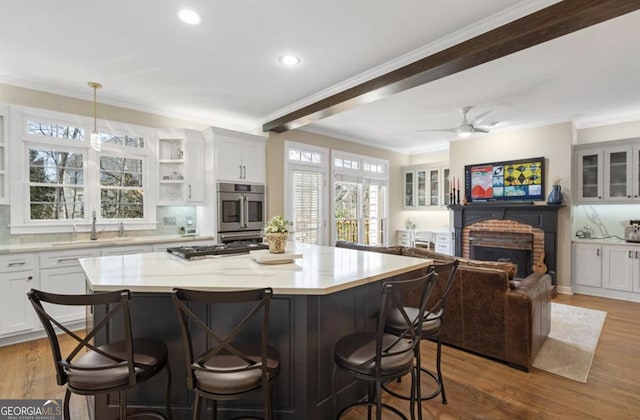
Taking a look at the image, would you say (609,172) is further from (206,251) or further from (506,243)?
(206,251)

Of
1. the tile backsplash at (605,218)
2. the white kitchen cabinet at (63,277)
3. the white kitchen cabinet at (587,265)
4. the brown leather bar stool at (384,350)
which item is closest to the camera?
the brown leather bar stool at (384,350)

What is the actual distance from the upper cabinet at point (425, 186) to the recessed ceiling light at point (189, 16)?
6.25 m

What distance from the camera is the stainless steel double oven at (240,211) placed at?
472 cm

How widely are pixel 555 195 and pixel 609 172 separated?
878mm

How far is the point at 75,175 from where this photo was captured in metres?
4.02

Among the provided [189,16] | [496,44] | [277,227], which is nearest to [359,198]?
[277,227]

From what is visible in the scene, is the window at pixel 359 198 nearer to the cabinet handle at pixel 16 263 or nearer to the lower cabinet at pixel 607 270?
the lower cabinet at pixel 607 270

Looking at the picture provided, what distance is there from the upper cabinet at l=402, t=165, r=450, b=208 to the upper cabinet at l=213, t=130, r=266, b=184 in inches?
166

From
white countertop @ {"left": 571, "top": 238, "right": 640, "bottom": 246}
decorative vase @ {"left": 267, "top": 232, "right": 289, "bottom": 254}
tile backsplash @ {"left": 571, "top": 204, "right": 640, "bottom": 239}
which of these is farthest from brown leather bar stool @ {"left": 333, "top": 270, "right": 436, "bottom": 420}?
tile backsplash @ {"left": 571, "top": 204, "right": 640, "bottom": 239}

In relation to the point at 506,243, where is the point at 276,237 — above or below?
above

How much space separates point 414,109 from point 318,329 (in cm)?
390

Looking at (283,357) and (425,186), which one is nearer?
(283,357)

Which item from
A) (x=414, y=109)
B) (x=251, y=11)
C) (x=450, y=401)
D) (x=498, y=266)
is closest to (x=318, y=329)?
(x=450, y=401)

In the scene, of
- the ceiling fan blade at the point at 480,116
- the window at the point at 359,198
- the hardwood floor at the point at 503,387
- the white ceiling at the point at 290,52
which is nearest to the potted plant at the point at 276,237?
the hardwood floor at the point at 503,387
